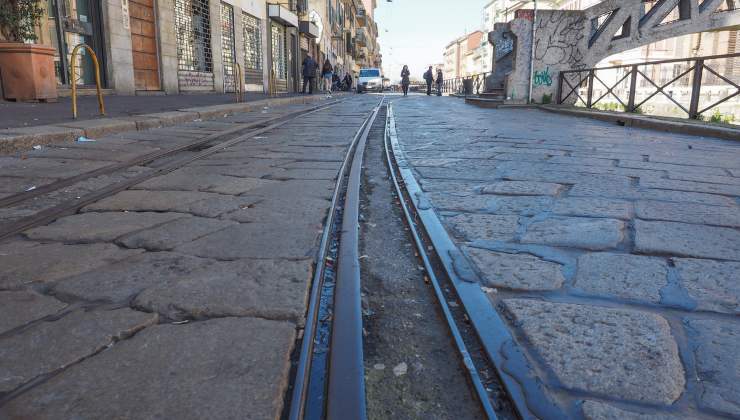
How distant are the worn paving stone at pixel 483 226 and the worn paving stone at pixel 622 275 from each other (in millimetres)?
423

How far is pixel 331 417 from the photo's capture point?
3.66 feet

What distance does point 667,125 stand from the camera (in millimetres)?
8016

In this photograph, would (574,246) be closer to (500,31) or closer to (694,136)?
(694,136)

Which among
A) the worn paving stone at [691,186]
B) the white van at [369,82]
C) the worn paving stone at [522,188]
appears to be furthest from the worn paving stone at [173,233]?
the white van at [369,82]

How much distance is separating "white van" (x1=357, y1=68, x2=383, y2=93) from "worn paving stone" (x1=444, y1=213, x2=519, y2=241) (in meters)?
34.5

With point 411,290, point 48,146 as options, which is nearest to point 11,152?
point 48,146

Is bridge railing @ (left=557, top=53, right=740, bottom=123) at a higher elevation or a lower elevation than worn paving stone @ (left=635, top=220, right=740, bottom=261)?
higher

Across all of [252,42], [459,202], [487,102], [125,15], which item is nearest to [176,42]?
[125,15]

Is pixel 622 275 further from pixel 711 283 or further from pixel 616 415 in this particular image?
pixel 616 415

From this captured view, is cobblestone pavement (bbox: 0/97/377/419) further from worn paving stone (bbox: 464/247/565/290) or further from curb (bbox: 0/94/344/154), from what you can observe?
curb (bbox: 0/94/344/154)

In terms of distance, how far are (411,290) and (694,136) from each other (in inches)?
281

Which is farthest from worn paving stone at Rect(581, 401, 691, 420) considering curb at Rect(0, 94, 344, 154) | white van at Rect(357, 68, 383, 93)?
white van at Rect(357, 68, 383, 93)

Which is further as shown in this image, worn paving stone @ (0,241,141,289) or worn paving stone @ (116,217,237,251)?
worn paving stone @ (116,217,237,251)

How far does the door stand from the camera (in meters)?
12.5
